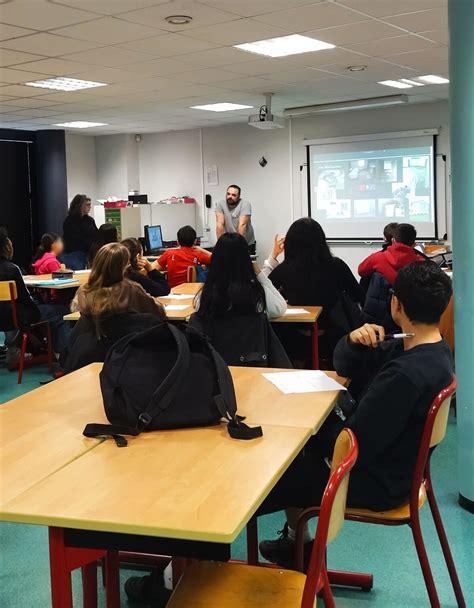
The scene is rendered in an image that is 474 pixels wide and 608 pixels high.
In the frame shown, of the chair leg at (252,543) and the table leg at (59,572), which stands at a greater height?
the table leg at (59,572)

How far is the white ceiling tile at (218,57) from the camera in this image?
18.9ft

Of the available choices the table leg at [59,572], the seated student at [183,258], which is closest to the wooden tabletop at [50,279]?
the seated student at [183,258]

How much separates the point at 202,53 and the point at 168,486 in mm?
4828

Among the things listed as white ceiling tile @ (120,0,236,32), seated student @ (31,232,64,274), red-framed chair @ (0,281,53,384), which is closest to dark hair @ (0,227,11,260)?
red-framed chair @ (0,281,53,384)

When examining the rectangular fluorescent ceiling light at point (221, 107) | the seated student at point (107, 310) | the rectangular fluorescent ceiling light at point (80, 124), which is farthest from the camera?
the rectangular fluorescent ceiling light at point (80, 124)

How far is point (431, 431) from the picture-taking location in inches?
81.4

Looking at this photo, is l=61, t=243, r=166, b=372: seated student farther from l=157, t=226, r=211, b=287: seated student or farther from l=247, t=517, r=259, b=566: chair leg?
l=157, t=226, r=211, b=287: seated student

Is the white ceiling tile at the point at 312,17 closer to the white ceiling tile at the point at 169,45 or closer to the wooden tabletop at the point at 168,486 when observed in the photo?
the white ceiling tile at the point at 169,45

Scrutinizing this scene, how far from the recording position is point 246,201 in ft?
33.6

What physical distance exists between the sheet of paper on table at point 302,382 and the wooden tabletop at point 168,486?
0.44m

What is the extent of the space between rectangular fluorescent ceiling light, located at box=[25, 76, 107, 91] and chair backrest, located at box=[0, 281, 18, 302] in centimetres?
228

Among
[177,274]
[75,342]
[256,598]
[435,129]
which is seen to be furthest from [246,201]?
[256,598]

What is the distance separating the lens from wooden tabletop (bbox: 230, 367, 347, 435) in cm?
213

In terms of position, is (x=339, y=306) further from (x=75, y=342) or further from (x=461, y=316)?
(x=75, y=342)
